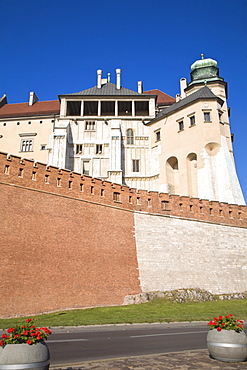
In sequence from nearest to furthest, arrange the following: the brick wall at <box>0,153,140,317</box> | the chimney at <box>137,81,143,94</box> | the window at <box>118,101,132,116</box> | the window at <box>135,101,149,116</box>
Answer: the brick wall at <box>0,153,140,317</box> → the window at <box>135,101,149,116</box> → the window at <box>118,101,132,116</box> → the chimney at <box>137,81,143,94</box>

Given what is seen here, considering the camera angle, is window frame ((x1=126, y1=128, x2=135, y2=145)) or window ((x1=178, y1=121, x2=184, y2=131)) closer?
window ((x1=178, y1=121, x2=184, y2=131))

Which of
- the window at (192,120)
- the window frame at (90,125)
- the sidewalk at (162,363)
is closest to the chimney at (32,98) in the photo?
the window frame at (90,125)

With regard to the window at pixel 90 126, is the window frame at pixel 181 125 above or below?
below

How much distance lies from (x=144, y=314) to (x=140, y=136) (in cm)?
3197

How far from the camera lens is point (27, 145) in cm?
5375

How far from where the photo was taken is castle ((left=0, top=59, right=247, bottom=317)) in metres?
22.1

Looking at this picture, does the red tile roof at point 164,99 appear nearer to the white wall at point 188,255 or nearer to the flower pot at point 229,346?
the white wall at point 188,255

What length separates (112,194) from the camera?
27.8m

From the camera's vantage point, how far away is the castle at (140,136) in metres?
40.3

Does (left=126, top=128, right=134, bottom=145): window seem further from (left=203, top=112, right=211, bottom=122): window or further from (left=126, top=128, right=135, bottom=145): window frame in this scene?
(left=203, top=112, right=211, bottom=122): window

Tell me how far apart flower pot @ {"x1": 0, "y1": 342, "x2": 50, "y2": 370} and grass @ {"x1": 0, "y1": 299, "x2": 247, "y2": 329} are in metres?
10.2

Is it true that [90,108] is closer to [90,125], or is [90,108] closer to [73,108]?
[73,108]

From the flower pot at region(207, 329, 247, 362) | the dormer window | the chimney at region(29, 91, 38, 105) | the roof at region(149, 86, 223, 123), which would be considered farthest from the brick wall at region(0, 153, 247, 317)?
the chimney at region(29, 91, 38, 105)

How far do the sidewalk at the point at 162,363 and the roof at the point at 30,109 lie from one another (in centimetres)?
5013
